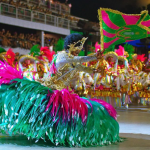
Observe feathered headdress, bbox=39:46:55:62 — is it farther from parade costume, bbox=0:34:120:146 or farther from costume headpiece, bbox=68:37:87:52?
parade costume, bbox=0:34:120:146

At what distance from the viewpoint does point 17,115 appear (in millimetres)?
3635

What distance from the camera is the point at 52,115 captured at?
11.7ft

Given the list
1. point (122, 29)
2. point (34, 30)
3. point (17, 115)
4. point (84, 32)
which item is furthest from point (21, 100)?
point (34, 30)

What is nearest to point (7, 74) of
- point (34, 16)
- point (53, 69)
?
point (53, 69)

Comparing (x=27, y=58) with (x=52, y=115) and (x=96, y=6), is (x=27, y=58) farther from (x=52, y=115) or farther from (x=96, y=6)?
(x=96, y=6)

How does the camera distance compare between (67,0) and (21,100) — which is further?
(67,0)

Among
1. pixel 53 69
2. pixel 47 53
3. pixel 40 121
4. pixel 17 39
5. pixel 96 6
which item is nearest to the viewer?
pixel 40 121

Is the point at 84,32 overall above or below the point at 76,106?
above

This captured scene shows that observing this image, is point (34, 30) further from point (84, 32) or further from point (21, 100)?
point (21, 100)

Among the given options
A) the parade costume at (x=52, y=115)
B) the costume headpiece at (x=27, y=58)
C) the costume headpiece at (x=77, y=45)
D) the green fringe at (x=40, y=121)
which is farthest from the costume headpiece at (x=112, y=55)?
the green fringe at (x=40, y=121)

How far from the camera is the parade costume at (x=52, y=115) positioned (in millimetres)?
3557

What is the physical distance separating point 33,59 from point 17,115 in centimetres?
660

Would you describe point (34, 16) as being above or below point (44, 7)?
below

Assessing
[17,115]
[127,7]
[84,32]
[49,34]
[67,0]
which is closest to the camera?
[17,115]
